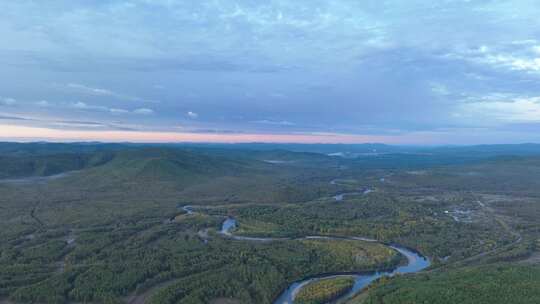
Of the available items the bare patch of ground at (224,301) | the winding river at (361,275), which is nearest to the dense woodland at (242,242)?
the bare patch of ground at (224,301)

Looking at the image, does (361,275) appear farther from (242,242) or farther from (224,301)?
(242,242)

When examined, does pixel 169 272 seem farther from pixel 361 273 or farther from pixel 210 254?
pixel 361 273

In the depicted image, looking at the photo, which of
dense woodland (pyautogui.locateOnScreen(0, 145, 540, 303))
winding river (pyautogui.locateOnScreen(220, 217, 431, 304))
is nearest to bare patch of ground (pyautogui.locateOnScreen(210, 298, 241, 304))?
dense woodland (pyautogui.locateOnScreen(0, 145, 540, 303))

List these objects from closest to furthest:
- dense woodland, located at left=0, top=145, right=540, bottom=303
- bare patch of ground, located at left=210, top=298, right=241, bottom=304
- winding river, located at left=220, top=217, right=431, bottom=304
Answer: bare patch of ground, located at left=210, top=298, right=241, bottom=304, dense woodland, located at left=0, top=145, right=540, bottom=303, winding river, located at left=220, top=217, right=431, bottom=304

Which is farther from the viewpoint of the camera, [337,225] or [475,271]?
[337,225]

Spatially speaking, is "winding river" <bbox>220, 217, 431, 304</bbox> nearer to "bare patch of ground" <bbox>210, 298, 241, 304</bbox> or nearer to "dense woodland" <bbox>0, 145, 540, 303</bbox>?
"dense woodland" <bbox>0, 145, 540, 303</bbox>

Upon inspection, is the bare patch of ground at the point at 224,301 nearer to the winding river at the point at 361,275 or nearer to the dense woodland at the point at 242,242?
the dense woodland at the point at 242,242

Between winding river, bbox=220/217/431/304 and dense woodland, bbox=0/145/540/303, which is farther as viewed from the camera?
winding river, bbox=220/217/431/304

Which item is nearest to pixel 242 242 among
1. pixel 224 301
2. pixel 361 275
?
pixel 361 275

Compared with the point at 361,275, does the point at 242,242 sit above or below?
above

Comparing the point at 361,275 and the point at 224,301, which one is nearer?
the point at 224,301

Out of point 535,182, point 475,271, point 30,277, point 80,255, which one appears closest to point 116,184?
point 80,255
